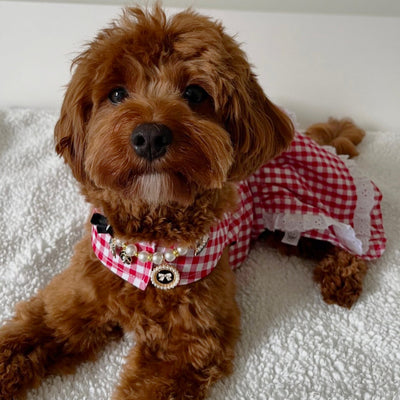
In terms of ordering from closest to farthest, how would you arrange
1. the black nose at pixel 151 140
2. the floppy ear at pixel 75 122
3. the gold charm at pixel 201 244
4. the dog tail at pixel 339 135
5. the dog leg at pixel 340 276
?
the black nose at pixel 151 140
the floppy ear at pixel 75 122
the gold charm at pixel 201 244
the dog leg at pixel 340 276
the dog tail at pixel 339 135

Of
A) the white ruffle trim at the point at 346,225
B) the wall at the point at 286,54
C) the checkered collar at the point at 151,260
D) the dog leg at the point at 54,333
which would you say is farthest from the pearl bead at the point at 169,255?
the wall at the point at 286,54

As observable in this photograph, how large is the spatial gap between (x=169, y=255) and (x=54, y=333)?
41 cm

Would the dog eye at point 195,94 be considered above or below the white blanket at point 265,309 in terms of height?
above

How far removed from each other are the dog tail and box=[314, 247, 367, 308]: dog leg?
565 millimetres

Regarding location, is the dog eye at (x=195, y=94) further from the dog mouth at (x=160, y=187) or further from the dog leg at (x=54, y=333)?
the dog leg at (x=54, y=333)

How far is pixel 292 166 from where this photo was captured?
172cm

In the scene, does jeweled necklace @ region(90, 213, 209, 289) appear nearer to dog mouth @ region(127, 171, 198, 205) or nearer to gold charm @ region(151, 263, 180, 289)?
gold charm @ region(151, 263, 180, 289)

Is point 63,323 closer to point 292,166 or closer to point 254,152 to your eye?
point 254,152

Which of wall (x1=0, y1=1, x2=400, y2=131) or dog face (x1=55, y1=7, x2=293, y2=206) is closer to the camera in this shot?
dog face (x1=55, y1=7, x2=293, y2=206)

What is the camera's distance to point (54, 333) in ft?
4.25

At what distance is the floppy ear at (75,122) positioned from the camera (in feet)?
3.72

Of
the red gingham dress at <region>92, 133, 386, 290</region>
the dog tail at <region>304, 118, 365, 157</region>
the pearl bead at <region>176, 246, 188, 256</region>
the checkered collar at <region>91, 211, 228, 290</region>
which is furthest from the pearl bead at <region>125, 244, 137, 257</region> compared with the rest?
Answer: the dog tail at <region>304, 118, 365, 157</region>

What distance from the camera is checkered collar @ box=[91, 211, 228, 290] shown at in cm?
121

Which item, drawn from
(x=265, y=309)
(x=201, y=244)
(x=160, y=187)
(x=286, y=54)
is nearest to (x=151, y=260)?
(x=201, y=244)
